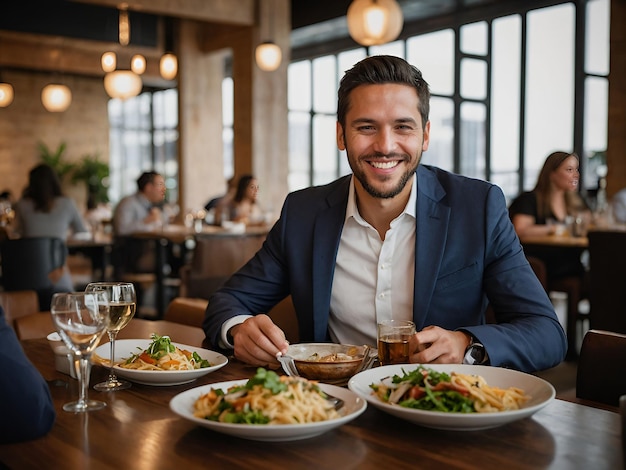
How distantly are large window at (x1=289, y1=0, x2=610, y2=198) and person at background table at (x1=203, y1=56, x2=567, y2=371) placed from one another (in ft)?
21.1

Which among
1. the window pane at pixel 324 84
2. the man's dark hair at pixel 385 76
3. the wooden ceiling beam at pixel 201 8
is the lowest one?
the man's dark hair at pixel 385 76

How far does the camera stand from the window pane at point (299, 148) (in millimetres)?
12680

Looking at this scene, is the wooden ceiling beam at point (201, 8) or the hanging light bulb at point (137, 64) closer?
the wooden ceiling beam at point (201, 8)

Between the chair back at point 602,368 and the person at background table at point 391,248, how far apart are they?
0.09 m

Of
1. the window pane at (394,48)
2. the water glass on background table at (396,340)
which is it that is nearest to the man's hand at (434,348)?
the water glass on background table at (396,340)

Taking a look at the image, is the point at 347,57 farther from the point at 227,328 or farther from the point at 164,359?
the point at 164,359

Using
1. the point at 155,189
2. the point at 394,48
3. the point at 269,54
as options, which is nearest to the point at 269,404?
the point at 155,189

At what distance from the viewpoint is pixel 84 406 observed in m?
1.33

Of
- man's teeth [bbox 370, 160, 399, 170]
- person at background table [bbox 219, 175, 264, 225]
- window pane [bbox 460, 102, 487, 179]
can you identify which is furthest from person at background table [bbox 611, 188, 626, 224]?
man's teeth [bbox 370, 160, 399, 170]

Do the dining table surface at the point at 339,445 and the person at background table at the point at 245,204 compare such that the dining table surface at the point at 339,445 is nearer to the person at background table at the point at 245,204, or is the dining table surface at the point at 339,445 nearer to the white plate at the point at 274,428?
the white plate at the point at 274,428

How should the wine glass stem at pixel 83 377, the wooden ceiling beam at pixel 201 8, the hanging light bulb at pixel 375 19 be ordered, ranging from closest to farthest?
the wine glass stem at pixel 83 377
the hanging light bulb at pixel 375 19
the wooden ceiling beam at pixel 201 8

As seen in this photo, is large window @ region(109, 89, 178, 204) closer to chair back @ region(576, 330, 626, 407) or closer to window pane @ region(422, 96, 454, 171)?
window pane @ region(422, 96, 454, 171)

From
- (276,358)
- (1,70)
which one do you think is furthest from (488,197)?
(1,70)

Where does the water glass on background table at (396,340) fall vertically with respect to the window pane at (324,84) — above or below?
below
